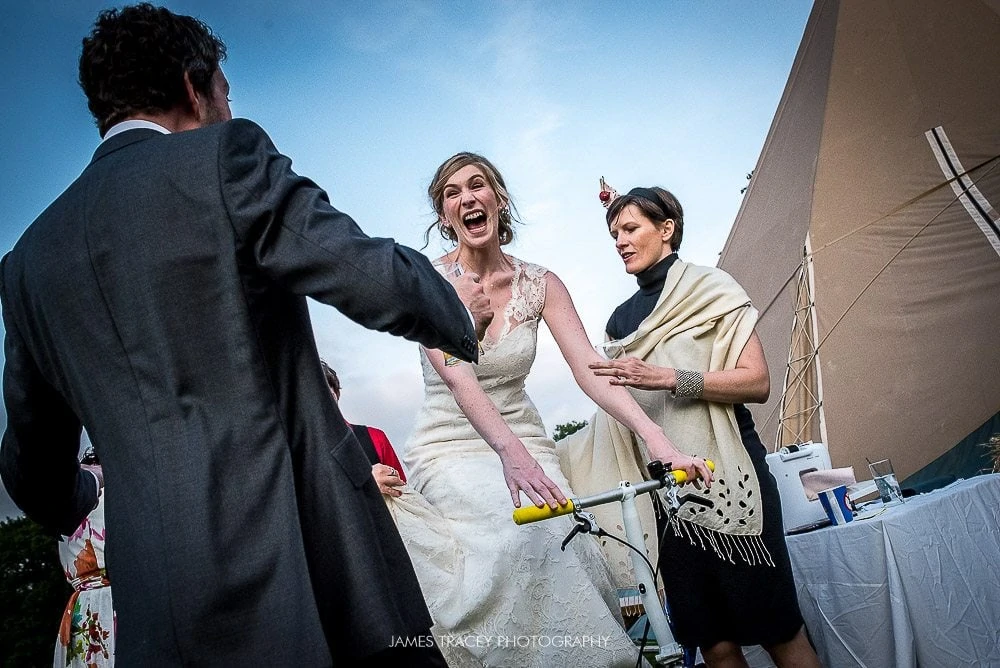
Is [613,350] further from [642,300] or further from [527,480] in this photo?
[527,480]

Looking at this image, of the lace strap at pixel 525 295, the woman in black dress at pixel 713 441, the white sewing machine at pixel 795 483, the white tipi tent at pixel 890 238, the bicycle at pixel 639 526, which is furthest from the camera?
the white tipi tent at pixel 890 238

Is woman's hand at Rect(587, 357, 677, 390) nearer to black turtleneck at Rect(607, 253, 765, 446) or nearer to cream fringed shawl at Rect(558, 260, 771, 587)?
cream fringed shawl at Rect(558, 260, 771, 587)

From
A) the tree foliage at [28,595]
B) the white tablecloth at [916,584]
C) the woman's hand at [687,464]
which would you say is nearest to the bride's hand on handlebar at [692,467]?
the woman's hand at [687,464]

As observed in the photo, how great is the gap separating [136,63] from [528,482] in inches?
51.8

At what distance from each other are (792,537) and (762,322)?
14.1 feet

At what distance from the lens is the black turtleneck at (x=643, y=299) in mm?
2871

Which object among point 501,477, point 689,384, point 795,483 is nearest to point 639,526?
point 501,477

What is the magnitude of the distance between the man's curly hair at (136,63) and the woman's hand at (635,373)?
1.45 metres

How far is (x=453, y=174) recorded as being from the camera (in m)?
2.64

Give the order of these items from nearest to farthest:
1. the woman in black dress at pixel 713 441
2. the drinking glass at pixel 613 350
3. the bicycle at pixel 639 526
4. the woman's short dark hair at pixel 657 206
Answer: the bicycle at pixel 639 526 → the woman in black dress at pixel 713 441 → the drinking glass at pixel 613 350 → the woman's short dark hair at pixel 657 206

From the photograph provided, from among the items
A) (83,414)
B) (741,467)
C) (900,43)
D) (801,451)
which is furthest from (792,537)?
(900,43)

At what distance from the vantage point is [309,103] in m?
5.12

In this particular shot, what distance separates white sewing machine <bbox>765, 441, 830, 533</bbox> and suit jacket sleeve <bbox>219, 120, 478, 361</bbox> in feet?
8.48

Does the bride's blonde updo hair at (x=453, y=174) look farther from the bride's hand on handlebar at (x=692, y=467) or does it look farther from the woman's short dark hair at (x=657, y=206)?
the bride's hand on handlebar at (x=692, y=467)
